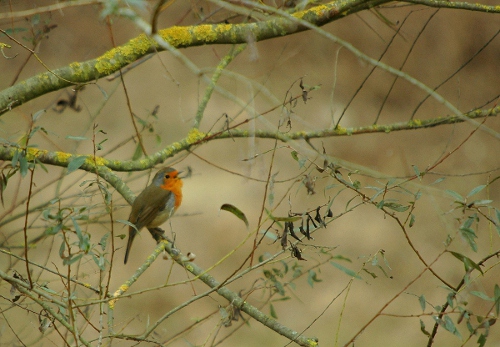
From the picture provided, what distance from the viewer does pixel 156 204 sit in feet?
11.3

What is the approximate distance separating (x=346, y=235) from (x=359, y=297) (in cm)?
73

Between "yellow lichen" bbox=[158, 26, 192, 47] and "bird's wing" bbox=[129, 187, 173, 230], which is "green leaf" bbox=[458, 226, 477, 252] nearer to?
"yellow lichen" bbox=[158, 26, 192, 47]

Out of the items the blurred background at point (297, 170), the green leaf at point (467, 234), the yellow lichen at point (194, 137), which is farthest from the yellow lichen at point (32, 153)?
the blurred background at point (297, 170)

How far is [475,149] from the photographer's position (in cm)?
766

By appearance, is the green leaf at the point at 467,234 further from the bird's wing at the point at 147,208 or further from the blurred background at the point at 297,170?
the blurred background at the point at 297,170

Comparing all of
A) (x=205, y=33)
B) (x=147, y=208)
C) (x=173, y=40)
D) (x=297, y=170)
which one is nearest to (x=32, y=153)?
(x=173, y=40)

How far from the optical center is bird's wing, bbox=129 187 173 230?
335cm

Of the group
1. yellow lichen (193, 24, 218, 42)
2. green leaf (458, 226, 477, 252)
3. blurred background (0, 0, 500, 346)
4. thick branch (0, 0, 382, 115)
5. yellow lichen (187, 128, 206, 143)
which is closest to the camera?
green leaf (458, 226, 477, 252)

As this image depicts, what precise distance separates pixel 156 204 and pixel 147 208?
0.08 metres

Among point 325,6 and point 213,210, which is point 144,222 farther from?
point 213,210

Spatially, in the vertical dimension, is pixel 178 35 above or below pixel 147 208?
above

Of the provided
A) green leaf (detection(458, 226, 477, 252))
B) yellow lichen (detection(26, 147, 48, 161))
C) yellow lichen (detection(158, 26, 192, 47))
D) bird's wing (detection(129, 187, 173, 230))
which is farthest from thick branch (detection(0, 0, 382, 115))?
bird's wing (detection(129, 187, 173, 230))

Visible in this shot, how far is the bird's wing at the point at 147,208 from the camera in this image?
A: 3.35m

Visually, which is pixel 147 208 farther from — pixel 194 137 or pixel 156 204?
pixel 194 137
